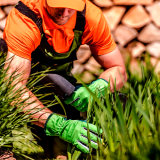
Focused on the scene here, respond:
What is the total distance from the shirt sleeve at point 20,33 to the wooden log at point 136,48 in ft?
5.22

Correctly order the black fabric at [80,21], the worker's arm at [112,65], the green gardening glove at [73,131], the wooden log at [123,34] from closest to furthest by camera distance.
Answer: the green gardening glove at [73,131], the black fabric at [80,21], the worker's arm at [112,65], the wooden log at [123,34]

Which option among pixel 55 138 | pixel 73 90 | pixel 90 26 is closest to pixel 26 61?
pixel 73 90

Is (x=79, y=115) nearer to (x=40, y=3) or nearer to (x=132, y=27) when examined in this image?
(x=40, y=3)

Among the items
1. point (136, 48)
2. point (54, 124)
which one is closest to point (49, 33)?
point (54, 124)

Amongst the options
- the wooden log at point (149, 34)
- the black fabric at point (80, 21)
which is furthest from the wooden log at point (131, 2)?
the black fabric at point (80, 21)

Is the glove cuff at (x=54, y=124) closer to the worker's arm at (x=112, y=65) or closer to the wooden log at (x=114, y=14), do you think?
the worker's arm at (x=112, y=65)

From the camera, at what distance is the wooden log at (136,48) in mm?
2555

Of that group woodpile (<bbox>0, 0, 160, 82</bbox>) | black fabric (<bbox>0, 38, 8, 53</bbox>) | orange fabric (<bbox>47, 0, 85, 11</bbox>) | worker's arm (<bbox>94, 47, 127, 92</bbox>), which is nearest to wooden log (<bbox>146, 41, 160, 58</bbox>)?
woodpile (<bbox>0, 0, 160, 82</bbox>)

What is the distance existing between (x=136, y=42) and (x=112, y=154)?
2.04 metres

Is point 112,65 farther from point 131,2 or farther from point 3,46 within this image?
point 131,2

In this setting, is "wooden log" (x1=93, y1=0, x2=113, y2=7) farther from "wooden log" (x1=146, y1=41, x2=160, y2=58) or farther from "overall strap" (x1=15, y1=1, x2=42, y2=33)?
"overall strap" (x1=15, y1=1, x2=42, y2=33)

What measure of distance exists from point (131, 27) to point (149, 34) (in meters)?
0.21

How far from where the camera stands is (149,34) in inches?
99.4

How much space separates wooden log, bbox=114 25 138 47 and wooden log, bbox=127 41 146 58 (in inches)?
3.4
